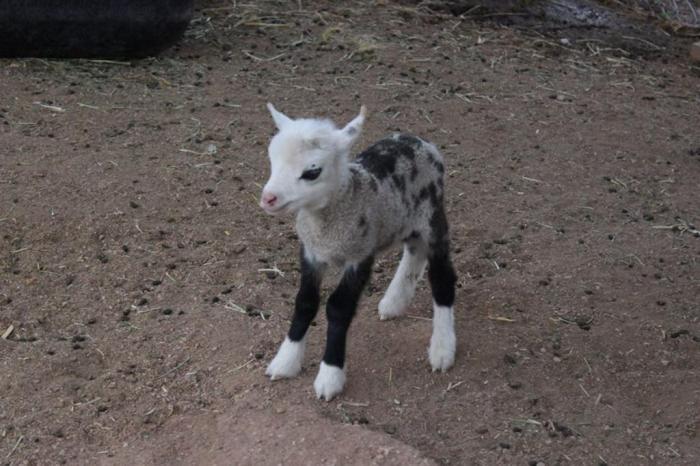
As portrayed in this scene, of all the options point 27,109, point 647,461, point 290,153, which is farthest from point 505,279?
point 27,109

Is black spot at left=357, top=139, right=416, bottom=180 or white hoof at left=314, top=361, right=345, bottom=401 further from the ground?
black spot at left=357, top=139, right=416, bottom=180

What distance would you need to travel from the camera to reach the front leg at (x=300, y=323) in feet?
14.7

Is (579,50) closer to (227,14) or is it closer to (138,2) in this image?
(227,14)

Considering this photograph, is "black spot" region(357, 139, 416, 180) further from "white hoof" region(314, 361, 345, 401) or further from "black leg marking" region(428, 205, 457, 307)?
"white hoof" region(314, 361, 345, 401)

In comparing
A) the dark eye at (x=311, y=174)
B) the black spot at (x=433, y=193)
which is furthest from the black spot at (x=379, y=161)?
the dark eye at (x=311, y=174)

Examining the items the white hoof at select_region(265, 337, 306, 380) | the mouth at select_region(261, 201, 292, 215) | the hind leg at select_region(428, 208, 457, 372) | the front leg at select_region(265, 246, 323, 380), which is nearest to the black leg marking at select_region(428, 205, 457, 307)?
the hind leg at select_region(428, 208, 457, 372)

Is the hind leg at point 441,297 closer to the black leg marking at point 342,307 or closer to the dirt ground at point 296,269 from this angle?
the dirt ground at point 296,269

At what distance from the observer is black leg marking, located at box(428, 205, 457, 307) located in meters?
4.77

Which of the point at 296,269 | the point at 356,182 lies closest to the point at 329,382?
the point at 356,182

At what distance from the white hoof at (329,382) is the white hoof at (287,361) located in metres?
0.17

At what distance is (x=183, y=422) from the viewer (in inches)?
173

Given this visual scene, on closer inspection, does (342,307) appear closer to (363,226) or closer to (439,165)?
(363,226)

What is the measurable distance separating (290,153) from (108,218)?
7.70 ft

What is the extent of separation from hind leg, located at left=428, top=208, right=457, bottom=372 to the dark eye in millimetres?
857
